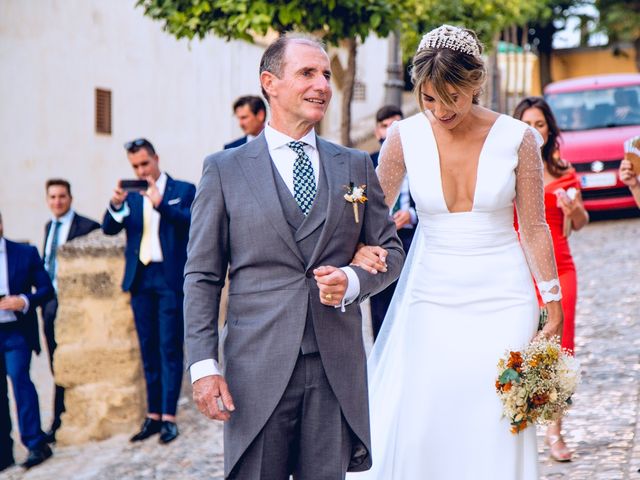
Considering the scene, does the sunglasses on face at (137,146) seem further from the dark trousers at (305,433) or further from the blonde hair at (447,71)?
the dark trousers at (305,433)

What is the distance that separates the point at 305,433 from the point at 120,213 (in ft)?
16.3

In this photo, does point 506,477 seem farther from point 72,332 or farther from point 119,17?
point 119,17

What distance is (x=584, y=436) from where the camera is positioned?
7285 millimetres

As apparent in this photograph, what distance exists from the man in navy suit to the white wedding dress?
13.2 feet

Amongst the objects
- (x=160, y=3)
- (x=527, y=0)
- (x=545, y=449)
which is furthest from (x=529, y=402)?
(x=527, y=0)

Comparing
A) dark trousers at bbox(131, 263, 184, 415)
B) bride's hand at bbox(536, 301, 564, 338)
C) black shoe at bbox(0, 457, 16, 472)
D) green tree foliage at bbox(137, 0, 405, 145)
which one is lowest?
black shoe at bbox(0, 457, 16, 472)

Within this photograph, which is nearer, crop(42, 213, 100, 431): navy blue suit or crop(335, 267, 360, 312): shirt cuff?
crop(335, 267, 360, 312): shirt cuff

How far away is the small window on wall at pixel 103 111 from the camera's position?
741 inches

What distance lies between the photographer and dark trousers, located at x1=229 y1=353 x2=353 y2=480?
3.92 meters

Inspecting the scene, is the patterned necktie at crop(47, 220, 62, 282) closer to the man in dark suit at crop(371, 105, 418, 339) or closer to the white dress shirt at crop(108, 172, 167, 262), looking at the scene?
the white dress shirt at crop(108, 172, 167, 262)

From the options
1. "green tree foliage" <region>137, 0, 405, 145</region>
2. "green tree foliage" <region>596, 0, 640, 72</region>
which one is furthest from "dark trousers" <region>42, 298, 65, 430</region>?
"green tree foliage" <region>596, 0, 640, 72</region>

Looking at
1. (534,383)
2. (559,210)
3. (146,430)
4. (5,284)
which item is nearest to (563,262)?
(559,210)

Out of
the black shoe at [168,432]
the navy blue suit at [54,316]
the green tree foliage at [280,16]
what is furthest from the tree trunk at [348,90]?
the black shoe at [168,432]

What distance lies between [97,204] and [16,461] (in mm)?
9633
